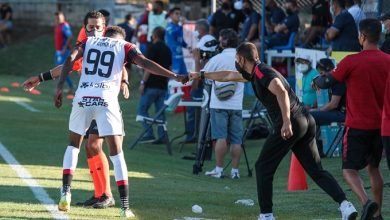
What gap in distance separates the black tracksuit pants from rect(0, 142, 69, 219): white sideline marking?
6.35 feet

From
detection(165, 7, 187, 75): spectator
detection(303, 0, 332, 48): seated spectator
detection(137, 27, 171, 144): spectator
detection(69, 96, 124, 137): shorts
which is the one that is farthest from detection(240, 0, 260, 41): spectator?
detection(69, 96, 124, 137): shorts

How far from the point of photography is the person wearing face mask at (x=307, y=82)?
16.7 meters

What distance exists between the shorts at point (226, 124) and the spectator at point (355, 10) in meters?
3.90

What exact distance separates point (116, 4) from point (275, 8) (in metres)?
14.5

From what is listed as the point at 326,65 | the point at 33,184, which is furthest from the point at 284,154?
the point at 326,65

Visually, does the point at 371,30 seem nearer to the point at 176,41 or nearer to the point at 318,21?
the point at 318,21

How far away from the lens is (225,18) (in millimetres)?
22906

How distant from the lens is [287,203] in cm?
1178

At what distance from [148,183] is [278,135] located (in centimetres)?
404

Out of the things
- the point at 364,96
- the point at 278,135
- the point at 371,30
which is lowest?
the point at 278,135

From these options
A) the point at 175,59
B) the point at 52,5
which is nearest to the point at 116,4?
the point at 52,5

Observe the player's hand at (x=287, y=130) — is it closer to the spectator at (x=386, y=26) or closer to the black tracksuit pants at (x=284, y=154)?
the black tracksuit pants at (x=284, y=154)

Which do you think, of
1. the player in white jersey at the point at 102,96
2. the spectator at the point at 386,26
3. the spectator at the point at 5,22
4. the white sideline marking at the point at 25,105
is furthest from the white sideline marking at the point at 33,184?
the spectator at the point at 5,22

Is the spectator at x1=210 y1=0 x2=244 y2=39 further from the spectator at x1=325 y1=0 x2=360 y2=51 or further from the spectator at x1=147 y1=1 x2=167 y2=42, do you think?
the spectator at x1=325 y1=0 x2=360 y2=51
